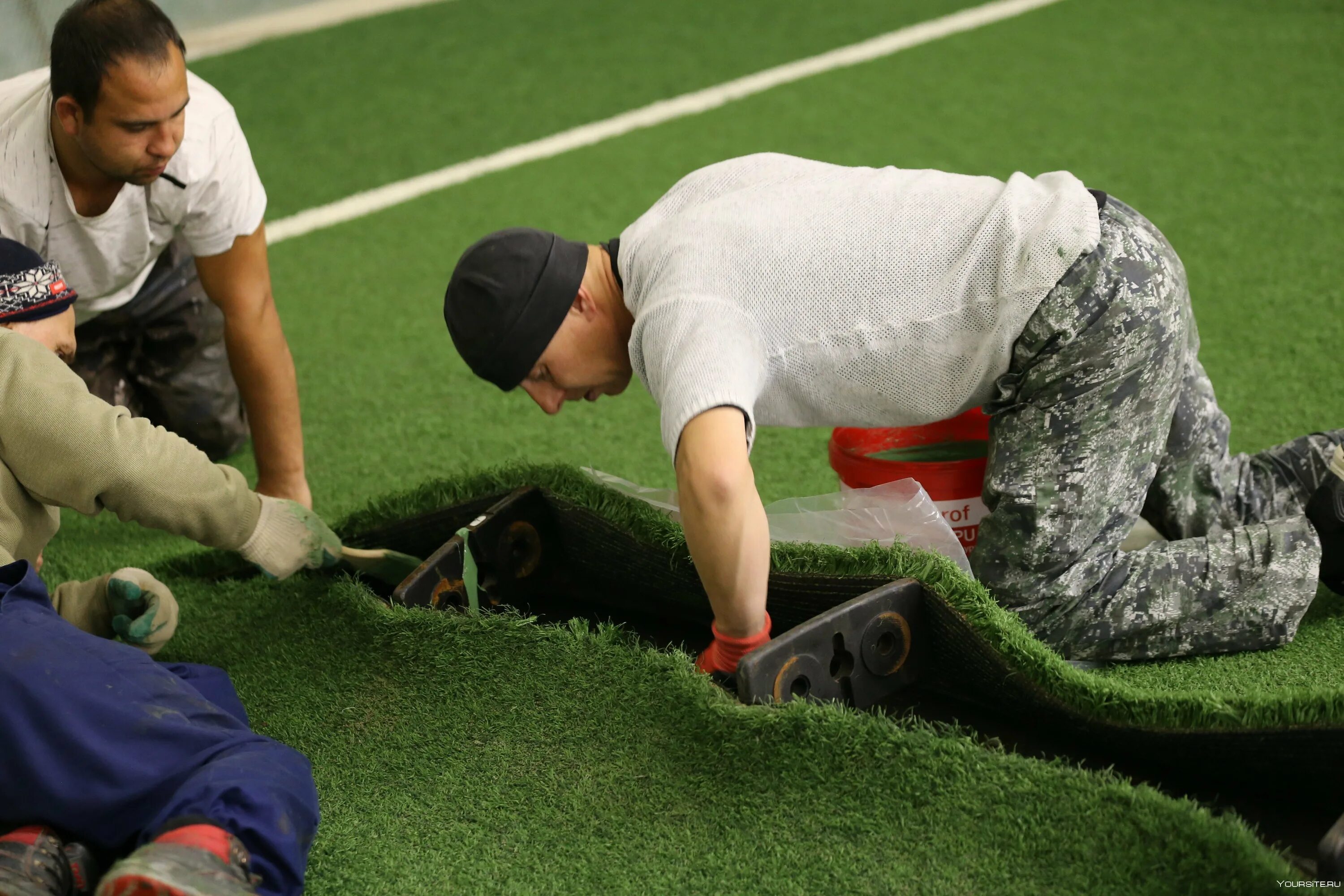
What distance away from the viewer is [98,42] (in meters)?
2.19

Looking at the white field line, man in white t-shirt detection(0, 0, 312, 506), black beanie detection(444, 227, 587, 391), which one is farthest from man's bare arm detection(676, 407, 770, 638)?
the white field line

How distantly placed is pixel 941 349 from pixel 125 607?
4.51 feet

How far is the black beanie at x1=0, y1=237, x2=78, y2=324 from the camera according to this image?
6.46ft

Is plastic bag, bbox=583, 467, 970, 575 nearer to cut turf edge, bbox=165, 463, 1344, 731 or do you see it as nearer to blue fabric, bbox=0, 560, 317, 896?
cut turf edge, bbox=165, 463, 1344, 731

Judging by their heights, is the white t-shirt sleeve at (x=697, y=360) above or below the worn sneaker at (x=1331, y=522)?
above

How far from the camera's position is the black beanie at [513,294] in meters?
1.76

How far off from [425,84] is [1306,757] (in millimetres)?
4807

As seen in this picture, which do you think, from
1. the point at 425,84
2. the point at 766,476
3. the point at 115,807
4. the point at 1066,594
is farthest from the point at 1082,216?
the point at 425,84

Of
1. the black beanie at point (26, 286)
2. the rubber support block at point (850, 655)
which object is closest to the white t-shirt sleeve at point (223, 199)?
the black beanie at point (26, 286)

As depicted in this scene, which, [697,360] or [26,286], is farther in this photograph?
[26,286]

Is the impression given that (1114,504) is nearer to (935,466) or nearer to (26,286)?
(935,466)

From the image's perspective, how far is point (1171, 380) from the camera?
1.88m

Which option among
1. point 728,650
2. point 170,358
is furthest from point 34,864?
point 170,358

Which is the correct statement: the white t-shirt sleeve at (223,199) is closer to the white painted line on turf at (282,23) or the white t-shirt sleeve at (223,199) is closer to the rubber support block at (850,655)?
the rubber support block at (850,655)
